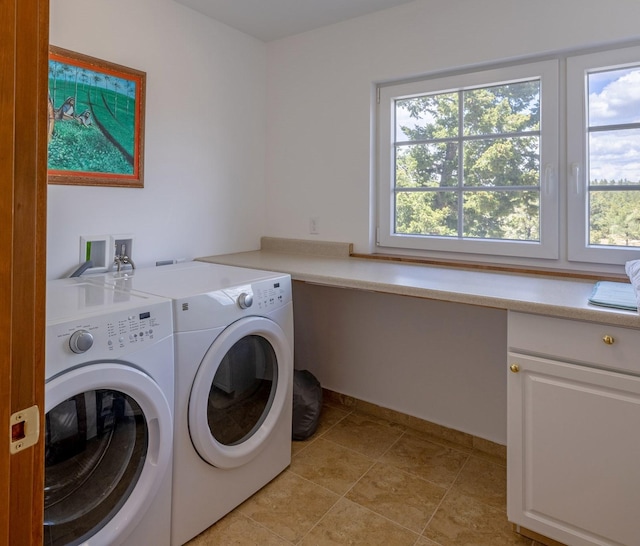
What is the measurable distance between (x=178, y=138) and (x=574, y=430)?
2.14 metres

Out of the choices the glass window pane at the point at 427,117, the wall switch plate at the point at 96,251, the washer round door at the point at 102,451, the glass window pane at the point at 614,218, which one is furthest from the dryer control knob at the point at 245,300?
the glass window pane at the point at 614,218

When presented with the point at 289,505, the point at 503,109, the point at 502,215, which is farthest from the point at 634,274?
the point at 289,505

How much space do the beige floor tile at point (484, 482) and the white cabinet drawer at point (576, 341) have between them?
29.2 inches

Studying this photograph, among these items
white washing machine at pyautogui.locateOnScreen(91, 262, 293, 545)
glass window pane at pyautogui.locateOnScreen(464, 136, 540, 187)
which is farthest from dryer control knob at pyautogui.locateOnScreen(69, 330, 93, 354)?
glass window pane at pyautogui.locateOnScreen(464, 136, 540, 187)

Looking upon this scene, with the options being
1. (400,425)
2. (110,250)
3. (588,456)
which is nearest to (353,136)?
(110,250)

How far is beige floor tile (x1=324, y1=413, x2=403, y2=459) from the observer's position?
6.97 feet

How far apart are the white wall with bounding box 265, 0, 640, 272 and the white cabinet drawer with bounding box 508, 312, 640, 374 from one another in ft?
3.61

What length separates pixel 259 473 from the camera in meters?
1.76

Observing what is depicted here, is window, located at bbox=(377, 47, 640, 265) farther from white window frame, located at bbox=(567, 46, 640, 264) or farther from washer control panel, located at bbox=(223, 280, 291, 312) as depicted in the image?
washer control panel, located at bbox=(223, 280, 291, 312)

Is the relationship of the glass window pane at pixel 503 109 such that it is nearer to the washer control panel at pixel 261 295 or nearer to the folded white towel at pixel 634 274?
the folded white towel at pixel 634 274

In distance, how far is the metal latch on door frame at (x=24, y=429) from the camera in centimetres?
50

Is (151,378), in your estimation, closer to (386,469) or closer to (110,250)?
(110,250)

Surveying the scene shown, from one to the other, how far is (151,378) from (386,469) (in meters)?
1.20

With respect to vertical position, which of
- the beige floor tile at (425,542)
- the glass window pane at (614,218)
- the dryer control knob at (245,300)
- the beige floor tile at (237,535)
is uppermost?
the glass window pane at (614,218)
